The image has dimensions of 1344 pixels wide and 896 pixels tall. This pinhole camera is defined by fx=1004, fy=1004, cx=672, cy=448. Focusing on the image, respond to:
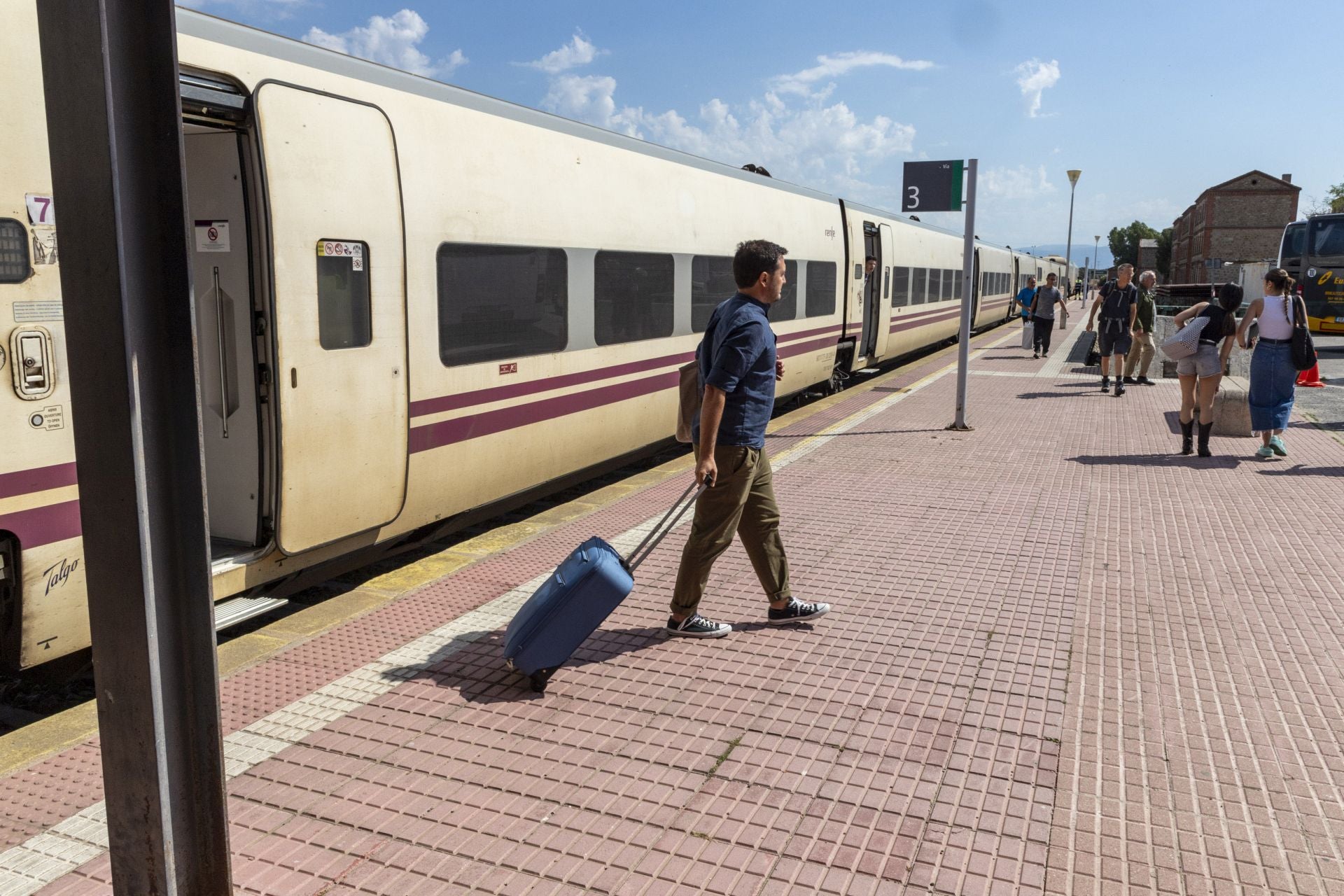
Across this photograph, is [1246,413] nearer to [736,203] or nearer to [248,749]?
[736,203]

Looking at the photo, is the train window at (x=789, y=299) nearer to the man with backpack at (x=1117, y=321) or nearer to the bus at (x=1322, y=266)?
the man with backpack at (x=1117, y=321)

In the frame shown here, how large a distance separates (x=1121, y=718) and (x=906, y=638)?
109 centimetres

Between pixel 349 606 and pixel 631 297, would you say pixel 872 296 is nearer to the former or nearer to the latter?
pixel 631 297

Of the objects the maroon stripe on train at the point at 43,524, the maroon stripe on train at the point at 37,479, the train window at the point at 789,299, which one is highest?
the train window at the point at 789,299

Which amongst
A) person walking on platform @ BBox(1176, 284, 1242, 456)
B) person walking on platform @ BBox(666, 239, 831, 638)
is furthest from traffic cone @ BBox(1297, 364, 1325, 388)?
person walking on platform @ BBox(666, 239, 831, 638)

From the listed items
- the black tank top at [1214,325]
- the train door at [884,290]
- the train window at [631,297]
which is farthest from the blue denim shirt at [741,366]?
the train door at [884,290]

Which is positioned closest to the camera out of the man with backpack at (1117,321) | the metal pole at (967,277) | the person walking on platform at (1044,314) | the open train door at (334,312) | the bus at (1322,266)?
the open train door at (334,312)

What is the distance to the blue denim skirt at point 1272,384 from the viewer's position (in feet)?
30.2

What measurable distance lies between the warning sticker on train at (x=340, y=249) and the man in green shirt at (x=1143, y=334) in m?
12.2

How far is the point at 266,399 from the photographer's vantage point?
4863 mm

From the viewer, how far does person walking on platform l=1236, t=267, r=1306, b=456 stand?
9.09 m

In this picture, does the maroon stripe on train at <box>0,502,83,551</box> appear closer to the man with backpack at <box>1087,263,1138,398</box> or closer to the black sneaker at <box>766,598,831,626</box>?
the black sneaker at <box>766,598,831,626</box>

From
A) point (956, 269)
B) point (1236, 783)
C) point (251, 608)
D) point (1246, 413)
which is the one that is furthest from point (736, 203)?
point (956, 269)

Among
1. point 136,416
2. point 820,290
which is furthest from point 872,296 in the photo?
point 136,416
